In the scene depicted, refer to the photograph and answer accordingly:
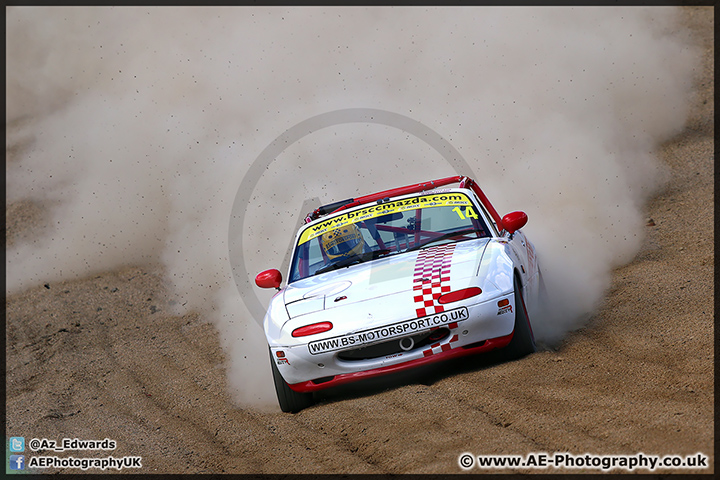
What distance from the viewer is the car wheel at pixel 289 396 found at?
5.61 m

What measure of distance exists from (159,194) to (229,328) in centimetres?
525

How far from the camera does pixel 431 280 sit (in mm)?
5375

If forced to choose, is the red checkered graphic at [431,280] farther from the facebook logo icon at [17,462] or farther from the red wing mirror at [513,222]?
the facebook logo icon at [17,462]

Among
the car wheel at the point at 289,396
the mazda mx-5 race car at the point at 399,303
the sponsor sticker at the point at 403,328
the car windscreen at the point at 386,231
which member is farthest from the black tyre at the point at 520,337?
the car wheel at the point at 289,396

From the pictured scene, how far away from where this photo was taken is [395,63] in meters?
14.5

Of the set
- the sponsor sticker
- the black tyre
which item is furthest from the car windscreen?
the sponsor sticker

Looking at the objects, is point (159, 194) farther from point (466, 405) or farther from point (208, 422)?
point (466, 405)

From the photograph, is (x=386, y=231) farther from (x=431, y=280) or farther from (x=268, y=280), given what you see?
(x=431, y=280)

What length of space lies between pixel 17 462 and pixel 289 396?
2.03 meters

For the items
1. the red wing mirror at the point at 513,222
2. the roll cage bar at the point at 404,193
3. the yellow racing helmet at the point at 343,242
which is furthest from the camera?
the roll cage bar at the point at 404,193

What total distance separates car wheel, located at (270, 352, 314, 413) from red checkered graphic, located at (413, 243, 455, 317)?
3.85 feet

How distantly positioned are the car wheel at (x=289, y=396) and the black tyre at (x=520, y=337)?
1.56 metres

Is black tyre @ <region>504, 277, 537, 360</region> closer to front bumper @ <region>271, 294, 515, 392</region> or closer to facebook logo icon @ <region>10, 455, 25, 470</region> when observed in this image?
front bumper @ <region>271, 294, 515, 392</region>

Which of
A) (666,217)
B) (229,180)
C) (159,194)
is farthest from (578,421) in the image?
(159,194)
